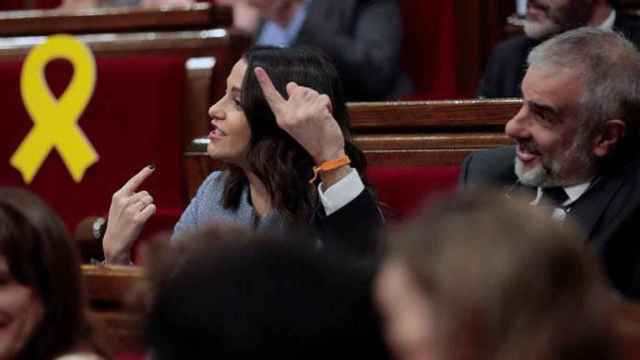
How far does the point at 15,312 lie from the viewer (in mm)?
775

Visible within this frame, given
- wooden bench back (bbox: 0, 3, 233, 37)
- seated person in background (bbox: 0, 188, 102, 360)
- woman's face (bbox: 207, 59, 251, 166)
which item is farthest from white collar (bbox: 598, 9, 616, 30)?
seated person in background (bbox: 0, 188, 102, 360)

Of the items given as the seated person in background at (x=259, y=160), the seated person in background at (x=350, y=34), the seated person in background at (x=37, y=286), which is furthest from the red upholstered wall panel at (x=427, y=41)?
the seated person in background at (x=37, y=286)

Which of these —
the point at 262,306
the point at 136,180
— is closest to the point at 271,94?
the point at 136,180

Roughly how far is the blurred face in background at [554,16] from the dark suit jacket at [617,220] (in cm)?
54

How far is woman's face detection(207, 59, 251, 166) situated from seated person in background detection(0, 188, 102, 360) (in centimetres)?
41

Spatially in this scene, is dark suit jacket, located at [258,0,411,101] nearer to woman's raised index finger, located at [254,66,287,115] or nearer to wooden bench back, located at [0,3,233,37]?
wooden bench back, located at [0,3,233,37]

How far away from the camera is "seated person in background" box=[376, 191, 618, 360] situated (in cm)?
42

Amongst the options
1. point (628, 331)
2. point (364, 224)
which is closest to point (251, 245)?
point (628, 331)

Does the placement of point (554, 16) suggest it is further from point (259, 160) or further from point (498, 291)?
point (498, 291)

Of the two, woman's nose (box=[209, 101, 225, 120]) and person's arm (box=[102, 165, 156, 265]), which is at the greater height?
woman's nose (box=[209, 101, 225, 120])

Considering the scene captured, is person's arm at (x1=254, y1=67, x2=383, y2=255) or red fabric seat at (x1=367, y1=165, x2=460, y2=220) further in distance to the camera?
red fabric seat at (x1=367, y1=165, x2=460, y2=220)

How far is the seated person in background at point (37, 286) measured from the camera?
0.76 metres

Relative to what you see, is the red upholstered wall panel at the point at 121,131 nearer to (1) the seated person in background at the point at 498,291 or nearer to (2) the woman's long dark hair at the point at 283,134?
(2) the woman's long dark hair at the point at 283,134

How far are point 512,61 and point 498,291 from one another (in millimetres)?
1235
